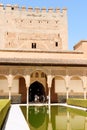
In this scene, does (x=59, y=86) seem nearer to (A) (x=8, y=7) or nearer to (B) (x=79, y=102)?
(B) (x=79, y=102)

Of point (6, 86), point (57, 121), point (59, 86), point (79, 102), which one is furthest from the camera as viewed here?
point (59, 86)

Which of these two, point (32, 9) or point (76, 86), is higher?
→ point (32, 9)

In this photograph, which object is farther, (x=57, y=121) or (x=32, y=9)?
(x=32, y=9)

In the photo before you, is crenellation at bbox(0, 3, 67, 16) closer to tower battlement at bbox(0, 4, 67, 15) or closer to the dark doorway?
tower battlement at bbox(0, 4, 67, 15)

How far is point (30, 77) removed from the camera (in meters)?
26.2

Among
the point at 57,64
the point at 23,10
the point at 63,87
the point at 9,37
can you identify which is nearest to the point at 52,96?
the point at 63,87

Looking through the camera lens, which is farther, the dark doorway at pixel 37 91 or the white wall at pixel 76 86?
the dark doorway at pixel 37 91

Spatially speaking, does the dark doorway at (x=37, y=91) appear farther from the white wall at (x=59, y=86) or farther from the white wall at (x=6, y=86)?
the white wall at (x=6, y=86)

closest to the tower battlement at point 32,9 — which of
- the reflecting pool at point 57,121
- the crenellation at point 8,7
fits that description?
the crenellation at point 8,7

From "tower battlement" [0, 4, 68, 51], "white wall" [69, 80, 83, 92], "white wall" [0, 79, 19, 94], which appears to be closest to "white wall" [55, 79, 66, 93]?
"white wall" [69, 80, 83, 92]

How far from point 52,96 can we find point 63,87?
139 centimetres

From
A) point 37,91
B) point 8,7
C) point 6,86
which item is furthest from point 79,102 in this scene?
point 8,7

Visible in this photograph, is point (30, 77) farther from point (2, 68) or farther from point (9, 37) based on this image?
point (9, 37)

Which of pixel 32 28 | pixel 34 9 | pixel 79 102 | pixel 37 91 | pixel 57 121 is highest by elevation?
pixel 34 9
